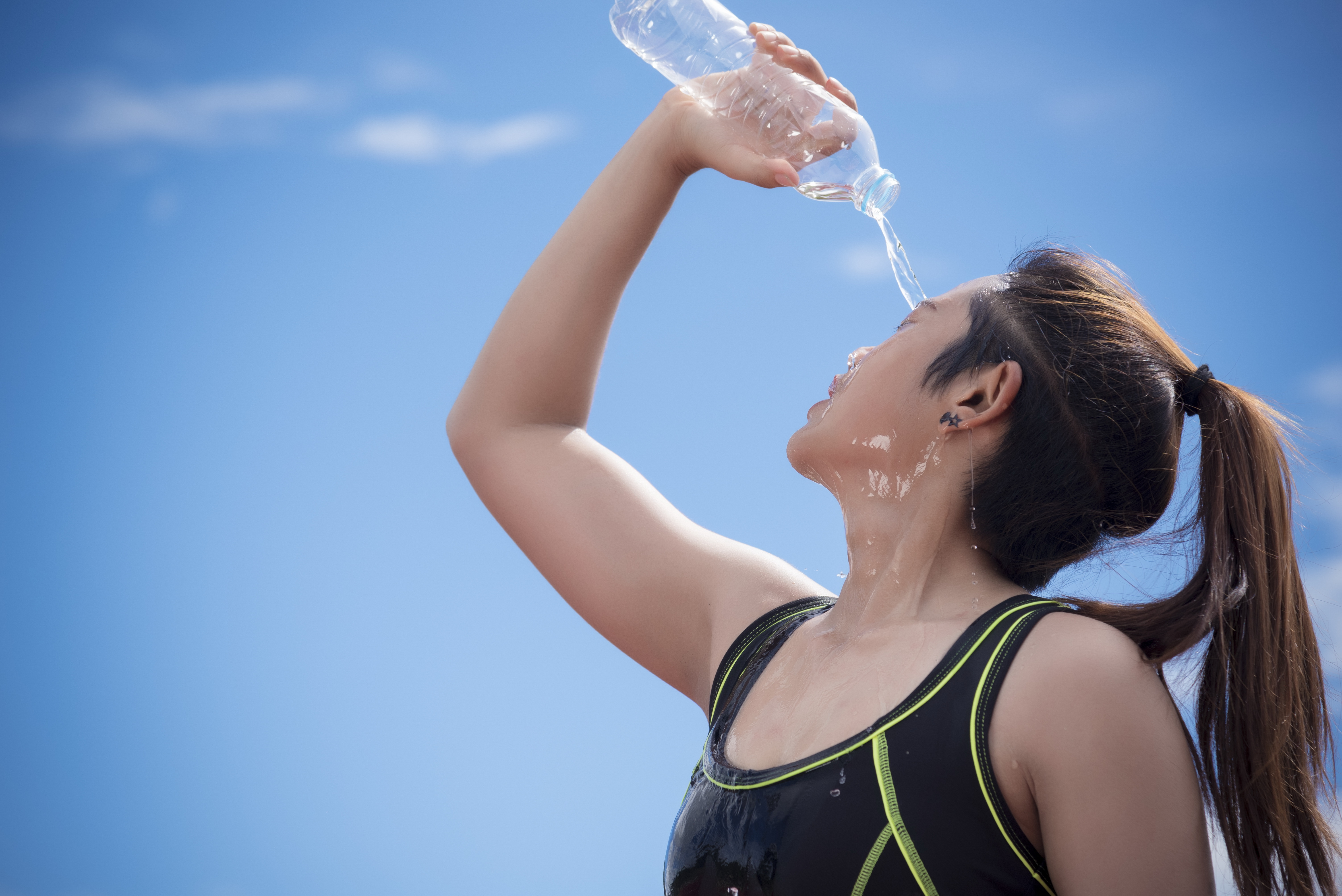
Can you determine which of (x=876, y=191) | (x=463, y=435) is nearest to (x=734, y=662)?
(x=463, y=435)

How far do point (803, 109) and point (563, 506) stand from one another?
838 millimetres

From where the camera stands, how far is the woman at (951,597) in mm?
1214

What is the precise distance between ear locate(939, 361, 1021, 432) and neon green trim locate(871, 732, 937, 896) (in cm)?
A: 51

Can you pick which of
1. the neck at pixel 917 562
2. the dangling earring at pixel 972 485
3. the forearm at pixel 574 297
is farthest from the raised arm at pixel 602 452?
the dangling earring at pixel 972 485

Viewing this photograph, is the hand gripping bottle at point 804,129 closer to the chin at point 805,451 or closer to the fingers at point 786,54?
the fingers at point 786,54

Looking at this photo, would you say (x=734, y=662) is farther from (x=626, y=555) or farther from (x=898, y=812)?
(x=898, y=812)

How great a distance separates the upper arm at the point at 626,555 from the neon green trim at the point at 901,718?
344mm

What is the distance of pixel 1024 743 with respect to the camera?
1218 mm

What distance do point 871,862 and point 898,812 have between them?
66mm

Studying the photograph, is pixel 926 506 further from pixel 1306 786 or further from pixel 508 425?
pixel 508 425

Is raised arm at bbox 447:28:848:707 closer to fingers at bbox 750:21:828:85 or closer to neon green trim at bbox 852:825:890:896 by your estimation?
fingers at bbox 750:21:828:85

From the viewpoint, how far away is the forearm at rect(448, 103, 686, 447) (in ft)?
6.22

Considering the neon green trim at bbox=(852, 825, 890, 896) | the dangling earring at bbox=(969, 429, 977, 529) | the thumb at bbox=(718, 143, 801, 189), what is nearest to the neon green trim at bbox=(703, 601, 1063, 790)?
the neon green trim at bbox=(852, 825, 890, 896)

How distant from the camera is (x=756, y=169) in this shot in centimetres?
171
